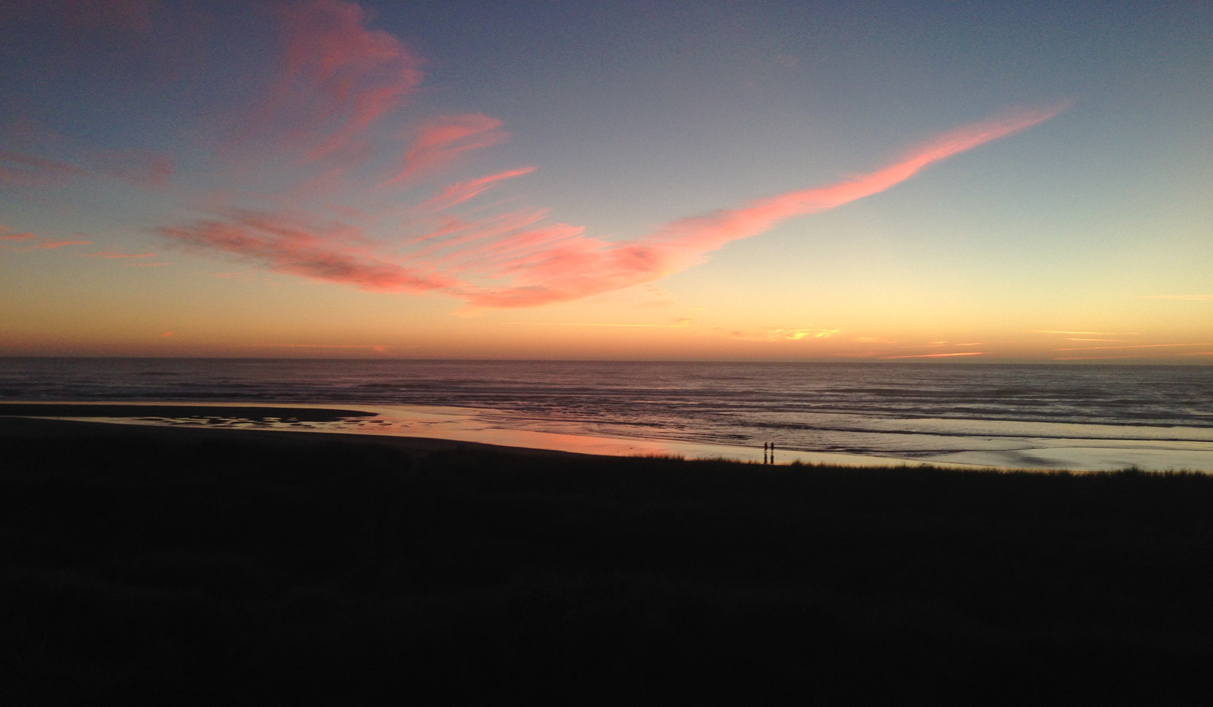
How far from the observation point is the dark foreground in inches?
283

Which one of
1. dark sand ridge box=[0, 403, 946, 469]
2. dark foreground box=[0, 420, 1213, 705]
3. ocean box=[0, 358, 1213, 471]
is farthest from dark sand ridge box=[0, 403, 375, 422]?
dark foreground box=[0, 420, 1213, 705]

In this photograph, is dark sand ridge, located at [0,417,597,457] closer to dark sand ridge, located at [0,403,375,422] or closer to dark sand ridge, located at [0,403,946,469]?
dark sand ridge, located at [0,403,946,469]

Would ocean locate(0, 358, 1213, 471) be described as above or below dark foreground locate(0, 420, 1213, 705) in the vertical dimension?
below

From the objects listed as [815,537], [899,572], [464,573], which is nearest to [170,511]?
[464,573]

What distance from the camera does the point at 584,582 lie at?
1009 cm

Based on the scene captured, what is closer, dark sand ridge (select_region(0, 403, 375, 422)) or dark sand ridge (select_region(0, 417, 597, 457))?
dark sand ridge (select_region(0, 417, 597, 457))

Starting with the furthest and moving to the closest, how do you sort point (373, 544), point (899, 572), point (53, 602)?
point (373, 544)
point (899, 572)
point (53, 602)

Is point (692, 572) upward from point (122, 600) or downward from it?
downward

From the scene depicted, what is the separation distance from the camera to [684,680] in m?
7.34

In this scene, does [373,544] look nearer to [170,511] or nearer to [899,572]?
[170,511]

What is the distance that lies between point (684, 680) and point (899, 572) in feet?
21.4

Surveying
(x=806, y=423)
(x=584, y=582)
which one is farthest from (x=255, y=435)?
(x=806, y=423)

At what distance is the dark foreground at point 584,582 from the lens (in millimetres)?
7188

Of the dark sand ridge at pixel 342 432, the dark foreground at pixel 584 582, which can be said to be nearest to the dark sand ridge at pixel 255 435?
the dark sand ridge at pixel 342 432
